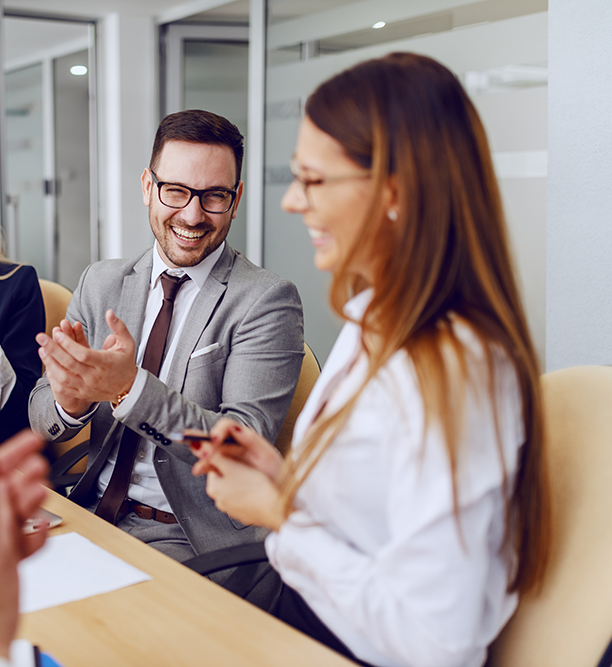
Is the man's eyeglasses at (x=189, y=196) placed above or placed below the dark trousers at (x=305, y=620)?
above

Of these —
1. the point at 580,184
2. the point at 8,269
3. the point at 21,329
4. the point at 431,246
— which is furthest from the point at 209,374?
the point at 580,184

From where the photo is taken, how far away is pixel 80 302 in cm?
193

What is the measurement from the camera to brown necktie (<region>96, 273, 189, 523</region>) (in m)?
1.65

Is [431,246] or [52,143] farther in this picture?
[52,143]

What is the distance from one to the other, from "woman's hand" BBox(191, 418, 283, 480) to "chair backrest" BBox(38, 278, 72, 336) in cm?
155

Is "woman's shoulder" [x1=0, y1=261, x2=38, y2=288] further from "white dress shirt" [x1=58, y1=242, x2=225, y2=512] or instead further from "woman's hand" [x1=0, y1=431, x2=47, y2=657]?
"woman's hand" [x1=0, y1=431, x2=47, y2=657]

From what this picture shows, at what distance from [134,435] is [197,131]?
0.76m

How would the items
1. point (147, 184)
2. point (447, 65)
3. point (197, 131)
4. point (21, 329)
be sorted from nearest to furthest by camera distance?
1. point (197, 131)
2. point (147, 184)
3. point (21, 329)
4. point (447, 65)

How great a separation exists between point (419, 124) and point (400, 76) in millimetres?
77

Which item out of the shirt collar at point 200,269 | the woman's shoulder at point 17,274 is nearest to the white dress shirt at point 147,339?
the shirt collar at point 200,269

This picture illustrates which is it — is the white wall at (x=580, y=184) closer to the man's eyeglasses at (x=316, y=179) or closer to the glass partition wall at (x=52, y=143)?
the man's eyeglasses at (x=316, y=179)

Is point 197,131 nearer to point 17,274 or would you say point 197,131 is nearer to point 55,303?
point 17,274

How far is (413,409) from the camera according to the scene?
0.82m

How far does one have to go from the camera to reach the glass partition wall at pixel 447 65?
2.48 m
